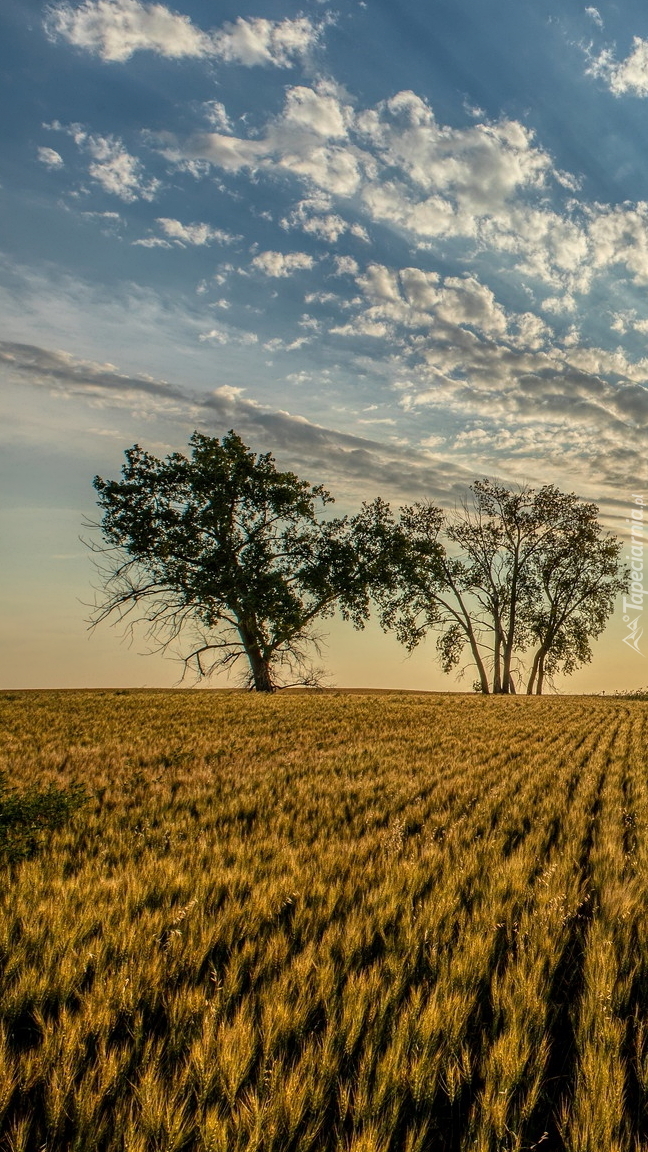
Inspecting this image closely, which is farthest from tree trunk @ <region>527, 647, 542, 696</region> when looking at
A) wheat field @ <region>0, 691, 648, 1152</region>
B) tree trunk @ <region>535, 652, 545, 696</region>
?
wheat field @ <region>0, 691, 648, 1152</region>

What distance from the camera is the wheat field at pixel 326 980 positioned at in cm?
197

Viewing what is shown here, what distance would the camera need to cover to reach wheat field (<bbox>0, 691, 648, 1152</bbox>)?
6.47 ft

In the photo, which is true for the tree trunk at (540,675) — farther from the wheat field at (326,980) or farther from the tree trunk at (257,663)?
the wheat field at (326,980)

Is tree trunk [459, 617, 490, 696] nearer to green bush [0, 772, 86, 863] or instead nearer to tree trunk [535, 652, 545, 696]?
tree trunk [535, 652, 545, 696]

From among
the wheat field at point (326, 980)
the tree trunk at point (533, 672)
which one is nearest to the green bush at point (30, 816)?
the wheat field at point (326, 980)

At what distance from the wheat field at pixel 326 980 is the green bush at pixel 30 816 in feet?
0.55

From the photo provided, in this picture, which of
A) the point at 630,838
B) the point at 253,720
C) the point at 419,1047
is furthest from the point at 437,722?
the point at 419,1047

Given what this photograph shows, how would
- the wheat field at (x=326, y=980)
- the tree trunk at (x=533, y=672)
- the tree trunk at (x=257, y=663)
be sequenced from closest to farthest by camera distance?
the wheat field at (x=326, y=980)
the tree trunk at (x=257, y=663)
the tree trunk at (x=533, y=672)

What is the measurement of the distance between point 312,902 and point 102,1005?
1413mm

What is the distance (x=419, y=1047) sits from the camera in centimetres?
227

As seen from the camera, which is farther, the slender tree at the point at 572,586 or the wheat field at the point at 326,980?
the slender tree at the point at 572,586

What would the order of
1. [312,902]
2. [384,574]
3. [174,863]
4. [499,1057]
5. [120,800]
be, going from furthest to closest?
[384,574], [120,800], [174,863], [312,902], [499,1057]

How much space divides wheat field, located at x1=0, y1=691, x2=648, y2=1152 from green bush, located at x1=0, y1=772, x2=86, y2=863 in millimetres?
167

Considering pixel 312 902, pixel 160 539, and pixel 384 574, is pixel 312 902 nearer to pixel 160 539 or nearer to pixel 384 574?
pixel 160 539
